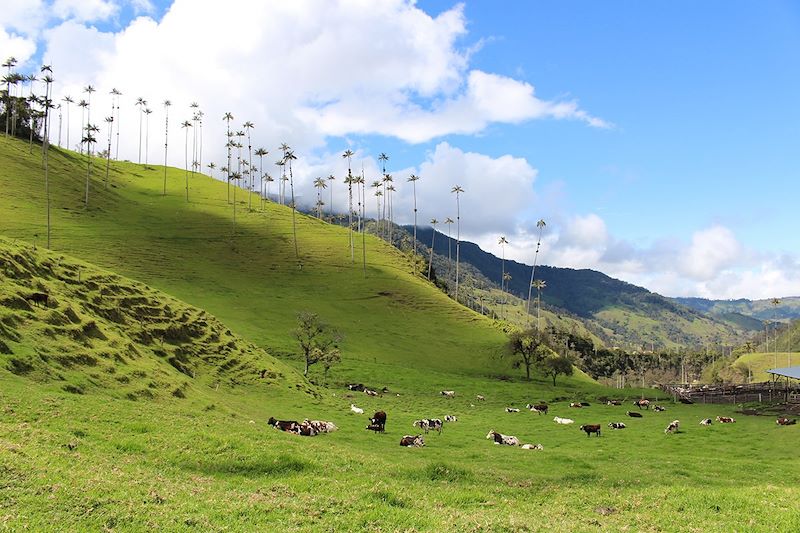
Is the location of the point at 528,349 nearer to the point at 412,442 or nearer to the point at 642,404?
the point at 642,404

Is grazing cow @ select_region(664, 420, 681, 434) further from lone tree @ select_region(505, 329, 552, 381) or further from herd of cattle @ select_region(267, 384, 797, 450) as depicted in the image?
lone tree @ select_region(505, 329, 552, 381)

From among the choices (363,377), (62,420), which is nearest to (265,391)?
(62,420)

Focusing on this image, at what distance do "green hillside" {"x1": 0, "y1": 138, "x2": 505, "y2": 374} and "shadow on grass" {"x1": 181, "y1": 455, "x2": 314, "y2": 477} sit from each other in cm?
6566

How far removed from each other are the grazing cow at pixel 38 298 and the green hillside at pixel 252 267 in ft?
166

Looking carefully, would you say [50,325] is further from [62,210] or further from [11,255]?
[62,210]

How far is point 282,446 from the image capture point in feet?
76.0

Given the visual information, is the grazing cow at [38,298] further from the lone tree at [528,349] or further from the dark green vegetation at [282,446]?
the lone tree at [528,349]

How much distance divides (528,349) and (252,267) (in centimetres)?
7566

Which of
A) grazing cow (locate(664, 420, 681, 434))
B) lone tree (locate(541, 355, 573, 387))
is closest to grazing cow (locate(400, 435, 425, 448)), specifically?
grazing cow (locate(664, 420, 681, 434))

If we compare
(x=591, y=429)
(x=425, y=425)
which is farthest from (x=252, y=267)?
(x=591, y=429)

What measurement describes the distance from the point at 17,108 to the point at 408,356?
181911 millimetres

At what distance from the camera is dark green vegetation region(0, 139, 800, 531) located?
559 inches

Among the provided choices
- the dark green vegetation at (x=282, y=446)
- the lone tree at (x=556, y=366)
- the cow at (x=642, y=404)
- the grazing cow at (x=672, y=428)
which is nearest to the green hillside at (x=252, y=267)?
the dark green vegetation at (x=282, y=446)

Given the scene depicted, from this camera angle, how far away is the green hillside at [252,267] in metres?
104
